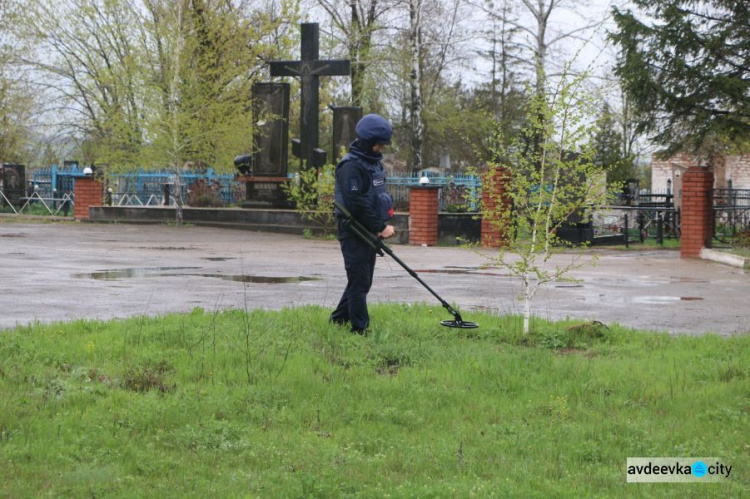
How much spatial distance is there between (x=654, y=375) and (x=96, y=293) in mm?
6694

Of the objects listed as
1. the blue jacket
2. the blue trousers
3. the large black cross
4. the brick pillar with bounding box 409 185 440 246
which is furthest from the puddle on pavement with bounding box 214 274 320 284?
the large black cross

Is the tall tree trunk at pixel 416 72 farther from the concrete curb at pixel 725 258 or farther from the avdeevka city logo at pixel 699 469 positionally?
the avdeevka city logo at pixel 699 469

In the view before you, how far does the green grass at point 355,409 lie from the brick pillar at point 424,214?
1531 centimetres

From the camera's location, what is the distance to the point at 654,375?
6.96 metres

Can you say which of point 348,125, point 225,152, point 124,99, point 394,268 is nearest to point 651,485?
point 394,268

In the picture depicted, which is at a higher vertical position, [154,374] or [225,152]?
[225,152]

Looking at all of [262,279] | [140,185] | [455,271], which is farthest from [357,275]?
[140,185]

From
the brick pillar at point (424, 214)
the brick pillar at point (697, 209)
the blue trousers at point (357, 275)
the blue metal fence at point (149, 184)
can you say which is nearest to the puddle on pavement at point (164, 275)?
the blue trousers at point (357, 275)

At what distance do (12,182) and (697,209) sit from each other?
26199mm

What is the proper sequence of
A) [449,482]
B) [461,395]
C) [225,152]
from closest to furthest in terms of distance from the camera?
1. [449,482]
2. [461,395]
3. [225,152]

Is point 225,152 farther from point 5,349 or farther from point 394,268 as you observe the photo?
point 5,349

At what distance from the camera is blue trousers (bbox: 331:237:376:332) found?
8.18 metres

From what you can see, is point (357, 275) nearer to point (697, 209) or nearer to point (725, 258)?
point (725, 258)

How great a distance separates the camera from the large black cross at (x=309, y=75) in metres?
28.3
